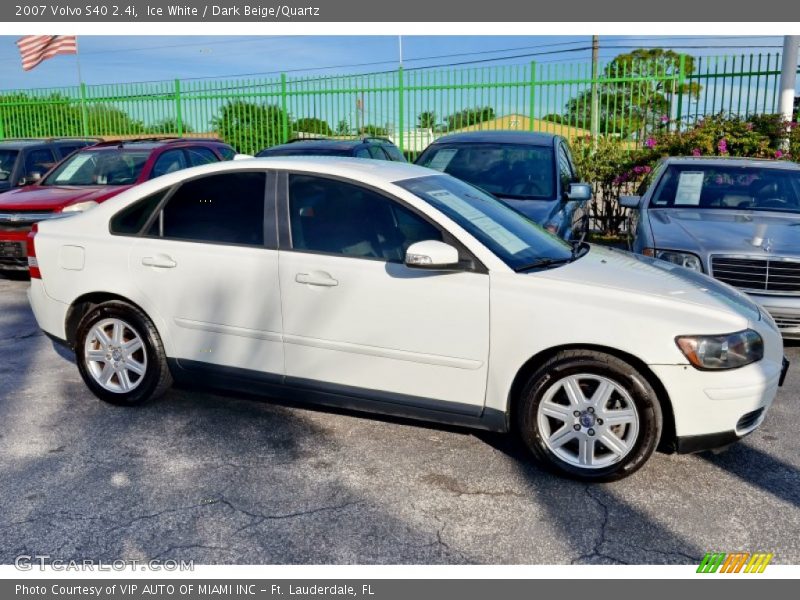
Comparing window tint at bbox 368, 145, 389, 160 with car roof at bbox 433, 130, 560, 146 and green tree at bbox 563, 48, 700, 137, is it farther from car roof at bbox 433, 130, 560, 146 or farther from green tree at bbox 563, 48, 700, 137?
green tree at bbox 563, 48, 700, 137

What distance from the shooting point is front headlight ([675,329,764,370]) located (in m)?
3.74

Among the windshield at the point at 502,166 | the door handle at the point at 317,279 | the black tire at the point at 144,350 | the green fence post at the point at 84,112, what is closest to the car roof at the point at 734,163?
the windshield at the point at 502,166

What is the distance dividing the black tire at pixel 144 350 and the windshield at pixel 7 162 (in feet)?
25.0

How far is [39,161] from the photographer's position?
1167 cm

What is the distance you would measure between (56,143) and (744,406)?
439 inches

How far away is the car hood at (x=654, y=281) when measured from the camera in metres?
3.95

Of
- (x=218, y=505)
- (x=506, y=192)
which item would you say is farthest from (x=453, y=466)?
(x=506, y=192)

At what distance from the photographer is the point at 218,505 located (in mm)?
3779

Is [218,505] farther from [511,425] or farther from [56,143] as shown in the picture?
[56,143]

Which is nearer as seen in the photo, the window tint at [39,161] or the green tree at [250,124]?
the window tint at [39,161]

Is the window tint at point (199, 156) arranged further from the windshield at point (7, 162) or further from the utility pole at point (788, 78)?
the utility pole at point (788, 78)

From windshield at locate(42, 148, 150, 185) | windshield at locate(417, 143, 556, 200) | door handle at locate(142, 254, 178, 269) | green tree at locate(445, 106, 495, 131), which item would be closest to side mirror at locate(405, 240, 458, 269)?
door handle at locate(142, 254, 178, 269)

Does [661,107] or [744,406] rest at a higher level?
[661,107]

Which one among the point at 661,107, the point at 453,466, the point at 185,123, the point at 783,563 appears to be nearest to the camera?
the point at 783,563
